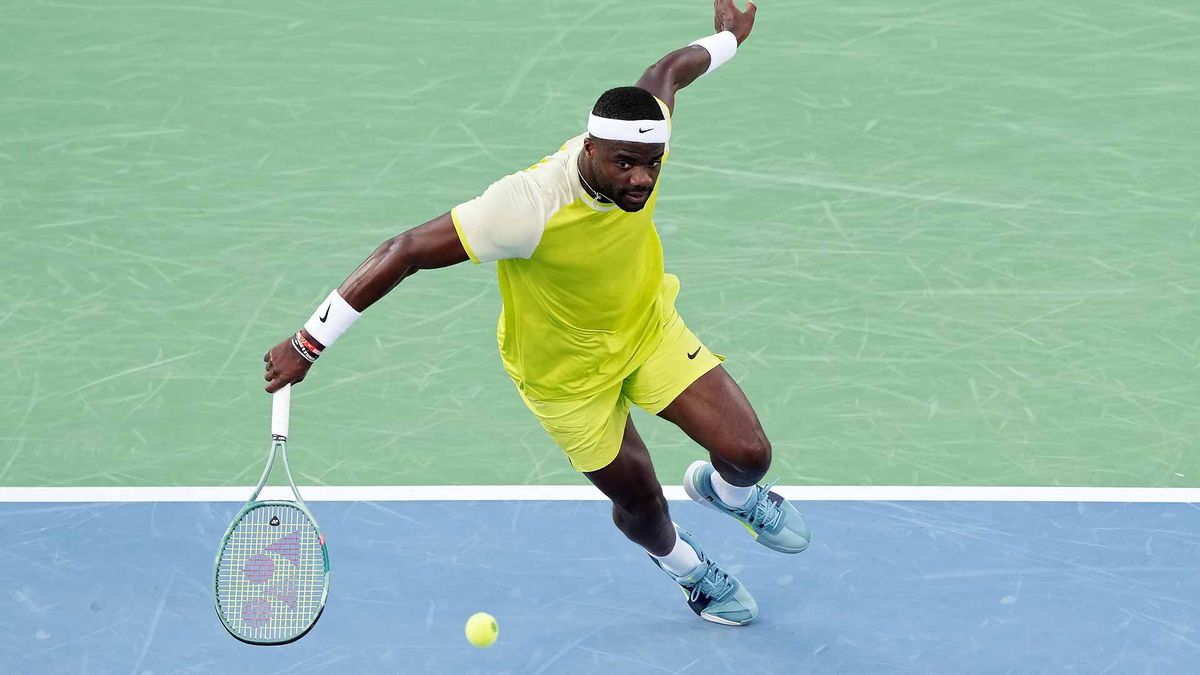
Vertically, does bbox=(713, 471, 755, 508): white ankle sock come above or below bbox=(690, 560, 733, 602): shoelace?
above

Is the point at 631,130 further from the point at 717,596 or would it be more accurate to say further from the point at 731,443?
the point at 717,596

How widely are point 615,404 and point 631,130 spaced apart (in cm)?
125

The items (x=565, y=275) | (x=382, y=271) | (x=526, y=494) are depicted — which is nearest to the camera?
(x=382, y=271)

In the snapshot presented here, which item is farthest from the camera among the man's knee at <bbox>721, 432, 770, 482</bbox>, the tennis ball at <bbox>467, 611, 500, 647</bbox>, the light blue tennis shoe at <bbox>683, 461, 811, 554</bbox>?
the light blue tennis shoe at <bbox>683, 461, 811, 554</bbox>

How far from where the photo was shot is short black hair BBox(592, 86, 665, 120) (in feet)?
17.4

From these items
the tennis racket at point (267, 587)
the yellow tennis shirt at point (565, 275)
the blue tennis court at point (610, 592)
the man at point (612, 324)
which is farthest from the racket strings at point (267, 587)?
the yellow tennis shirt at point (565, 275)

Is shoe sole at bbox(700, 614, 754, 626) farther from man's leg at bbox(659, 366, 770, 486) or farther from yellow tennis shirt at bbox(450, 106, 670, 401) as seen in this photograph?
yellow tennis shirt at bbox(450, 106, 670, 401)

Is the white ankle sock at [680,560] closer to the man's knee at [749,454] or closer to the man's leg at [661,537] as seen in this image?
the man's leg at [661,537]

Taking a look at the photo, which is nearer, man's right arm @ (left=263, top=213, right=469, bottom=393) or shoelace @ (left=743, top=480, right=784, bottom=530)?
man's right arm @ (left=263, top=213, right=469, bottom=393)

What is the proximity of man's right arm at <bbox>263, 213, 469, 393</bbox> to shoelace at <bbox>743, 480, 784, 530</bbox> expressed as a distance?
1.76 m

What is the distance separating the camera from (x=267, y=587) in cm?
592

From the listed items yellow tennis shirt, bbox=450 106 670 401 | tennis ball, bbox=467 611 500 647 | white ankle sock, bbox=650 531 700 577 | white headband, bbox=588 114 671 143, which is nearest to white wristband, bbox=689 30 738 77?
yellow tennis shirt, bbox=450 106 670 401

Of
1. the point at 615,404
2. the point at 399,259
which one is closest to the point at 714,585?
the point at 615,404

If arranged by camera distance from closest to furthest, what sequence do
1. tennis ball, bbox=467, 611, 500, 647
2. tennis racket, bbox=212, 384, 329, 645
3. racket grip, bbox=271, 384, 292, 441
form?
racket grip, bbox=271, 384, 292, 441, tennis racket, bbox=212, 384, 329, 645, tennis ball, bbox=467, 611, 500, 647
